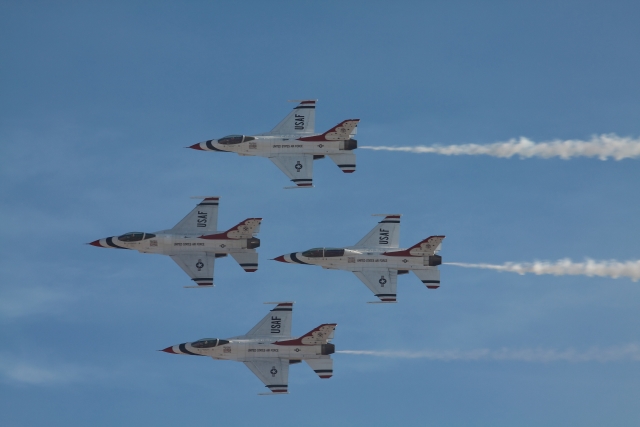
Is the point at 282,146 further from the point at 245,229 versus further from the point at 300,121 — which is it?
the point at 245,229

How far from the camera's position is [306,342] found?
10194 centimetres

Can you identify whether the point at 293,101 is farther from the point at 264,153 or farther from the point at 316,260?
the point at 316,260

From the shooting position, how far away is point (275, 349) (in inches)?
4038

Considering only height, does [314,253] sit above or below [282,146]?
below

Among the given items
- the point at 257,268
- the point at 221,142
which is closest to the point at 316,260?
the point at 257,268

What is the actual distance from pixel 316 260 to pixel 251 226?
227 inches

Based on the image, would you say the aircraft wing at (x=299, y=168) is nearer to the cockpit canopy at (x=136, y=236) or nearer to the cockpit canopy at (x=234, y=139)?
the cockpit canopy at (x=234, y=139)

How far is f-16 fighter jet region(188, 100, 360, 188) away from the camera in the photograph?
345 feet

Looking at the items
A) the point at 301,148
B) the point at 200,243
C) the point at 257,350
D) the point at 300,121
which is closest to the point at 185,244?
the point at 200,243

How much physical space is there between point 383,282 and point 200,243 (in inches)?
563

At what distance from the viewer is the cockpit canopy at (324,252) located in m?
104

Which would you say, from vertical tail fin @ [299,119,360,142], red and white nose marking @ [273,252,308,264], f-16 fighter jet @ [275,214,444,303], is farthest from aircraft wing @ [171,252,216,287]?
vertical tail fin @ [299,119,360,142]

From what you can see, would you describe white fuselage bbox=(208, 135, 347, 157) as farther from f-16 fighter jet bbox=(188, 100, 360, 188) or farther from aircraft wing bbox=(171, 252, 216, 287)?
aircraft wing bbox=(171, 252, 216, 287)

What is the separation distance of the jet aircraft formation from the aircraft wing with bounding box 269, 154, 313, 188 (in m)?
0.08
